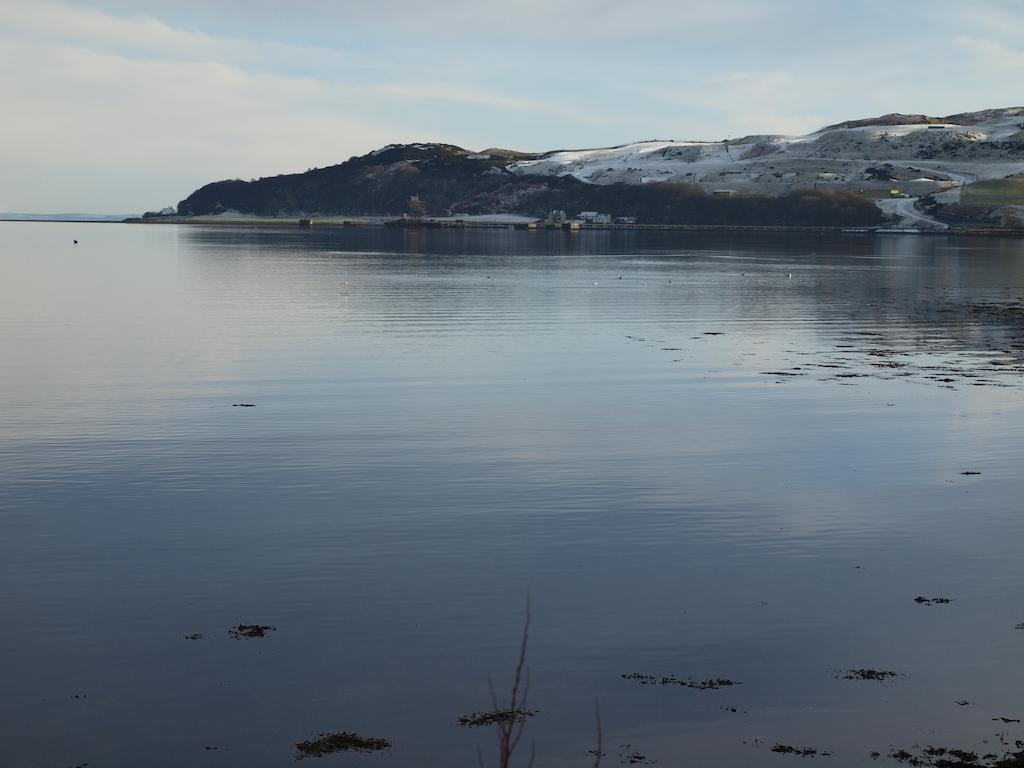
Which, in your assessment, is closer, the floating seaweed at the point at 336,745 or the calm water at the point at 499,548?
the floating seaweed at the point at 336,745

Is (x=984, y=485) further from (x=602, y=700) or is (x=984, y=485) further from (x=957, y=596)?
(x=602, y=700)

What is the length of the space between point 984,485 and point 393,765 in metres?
17.9

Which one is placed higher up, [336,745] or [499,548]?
[499,548]

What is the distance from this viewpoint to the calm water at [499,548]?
1491 centimetres

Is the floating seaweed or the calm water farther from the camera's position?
the calm water

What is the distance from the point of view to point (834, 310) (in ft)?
249

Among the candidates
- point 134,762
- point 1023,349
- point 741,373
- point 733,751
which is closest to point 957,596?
point 733,751

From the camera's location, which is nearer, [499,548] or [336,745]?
[336,745]

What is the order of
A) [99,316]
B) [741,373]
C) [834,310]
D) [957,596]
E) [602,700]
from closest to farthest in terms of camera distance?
[602,700] → [957,596] → [741,373] → [99,316] → [834,310]

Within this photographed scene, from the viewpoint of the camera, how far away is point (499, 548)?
71.1 ft

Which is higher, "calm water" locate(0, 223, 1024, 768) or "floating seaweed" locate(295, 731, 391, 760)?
"calm water" locate(0, 223, 1024, 768)

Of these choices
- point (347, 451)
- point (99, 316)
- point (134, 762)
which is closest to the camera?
point (134, 762)

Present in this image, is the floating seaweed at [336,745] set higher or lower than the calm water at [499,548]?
lower

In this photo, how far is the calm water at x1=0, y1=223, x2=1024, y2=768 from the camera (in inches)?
587
